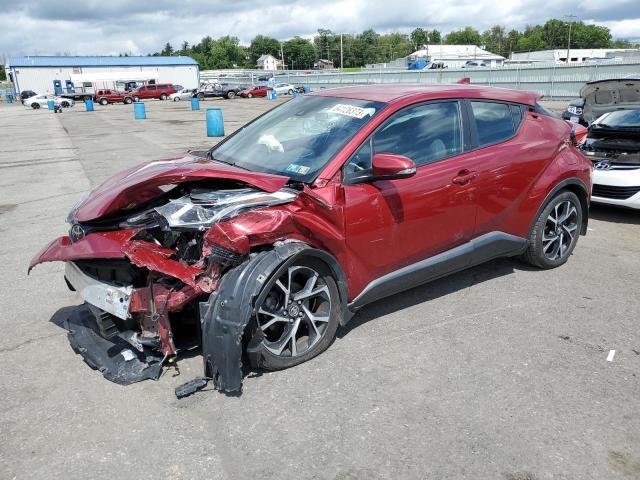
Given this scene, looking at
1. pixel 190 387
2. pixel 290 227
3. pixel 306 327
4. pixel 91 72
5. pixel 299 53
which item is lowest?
pixel 190 387

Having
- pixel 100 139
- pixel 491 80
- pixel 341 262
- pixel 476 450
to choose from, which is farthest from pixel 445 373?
pixel 491 80

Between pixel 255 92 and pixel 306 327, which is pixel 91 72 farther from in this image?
pixel 306 327

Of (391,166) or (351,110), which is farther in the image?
(351,110)

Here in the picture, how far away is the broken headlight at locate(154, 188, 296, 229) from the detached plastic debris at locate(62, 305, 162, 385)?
0.89 m

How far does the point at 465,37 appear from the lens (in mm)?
A: 165750

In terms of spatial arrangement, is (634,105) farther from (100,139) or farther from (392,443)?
(100,139)

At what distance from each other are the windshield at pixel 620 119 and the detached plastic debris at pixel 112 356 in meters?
6.88

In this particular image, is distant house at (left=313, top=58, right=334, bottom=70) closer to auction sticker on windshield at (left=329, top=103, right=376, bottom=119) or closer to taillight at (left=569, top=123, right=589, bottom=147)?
taillight at (left=569, top=123, right=589, bottom=147)

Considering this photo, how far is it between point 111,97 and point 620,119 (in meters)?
50.1

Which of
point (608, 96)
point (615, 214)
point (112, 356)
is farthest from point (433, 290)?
point (608, 96)

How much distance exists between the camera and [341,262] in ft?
11.4

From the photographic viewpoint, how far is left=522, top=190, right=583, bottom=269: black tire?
4.79 metres

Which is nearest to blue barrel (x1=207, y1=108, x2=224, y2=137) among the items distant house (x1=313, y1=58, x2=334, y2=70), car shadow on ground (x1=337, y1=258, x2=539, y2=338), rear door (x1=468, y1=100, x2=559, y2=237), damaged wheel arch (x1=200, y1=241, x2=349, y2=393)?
car shadow on ground (x1=337, y1=258, x2=539, y2=338)

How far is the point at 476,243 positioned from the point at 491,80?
33194 millimetres
